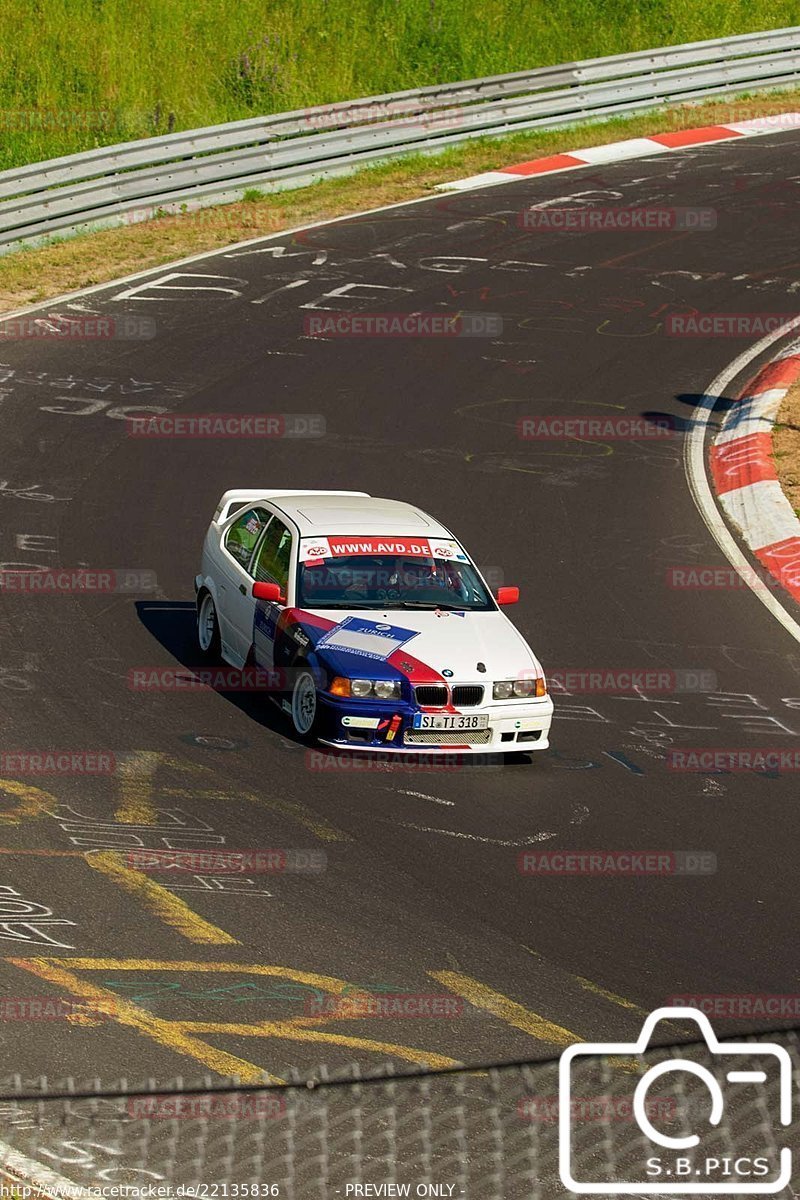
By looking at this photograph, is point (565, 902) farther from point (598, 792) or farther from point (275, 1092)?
point (275, 1092)

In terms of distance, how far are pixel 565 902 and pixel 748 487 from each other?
9.57 metres

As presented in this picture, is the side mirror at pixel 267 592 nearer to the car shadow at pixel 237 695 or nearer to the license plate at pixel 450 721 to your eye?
the car shadow at pixel 237 695

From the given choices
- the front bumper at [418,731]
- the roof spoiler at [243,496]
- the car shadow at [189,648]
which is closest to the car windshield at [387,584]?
the car shadow at [189,648]

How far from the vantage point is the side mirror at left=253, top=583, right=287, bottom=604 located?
12070 millimetres

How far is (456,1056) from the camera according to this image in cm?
741

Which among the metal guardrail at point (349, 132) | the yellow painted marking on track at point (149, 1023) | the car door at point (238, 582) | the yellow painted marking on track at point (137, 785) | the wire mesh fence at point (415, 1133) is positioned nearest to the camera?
the wire mesh fence at point (415, 1133)

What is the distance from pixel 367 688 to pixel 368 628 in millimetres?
647

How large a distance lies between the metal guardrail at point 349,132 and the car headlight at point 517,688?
16.0 m

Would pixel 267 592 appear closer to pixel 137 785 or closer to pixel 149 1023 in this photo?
pixel 137 785

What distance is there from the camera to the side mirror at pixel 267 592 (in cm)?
1207

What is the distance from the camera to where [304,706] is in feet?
37.8

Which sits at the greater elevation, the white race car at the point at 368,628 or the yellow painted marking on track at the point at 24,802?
the white race car at the point at 368,628

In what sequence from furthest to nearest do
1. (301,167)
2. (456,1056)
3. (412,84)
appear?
1. (412,84)
2. (301,167)
3. (456,1056)

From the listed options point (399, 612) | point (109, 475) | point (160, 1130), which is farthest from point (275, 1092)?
point (109, 475)
